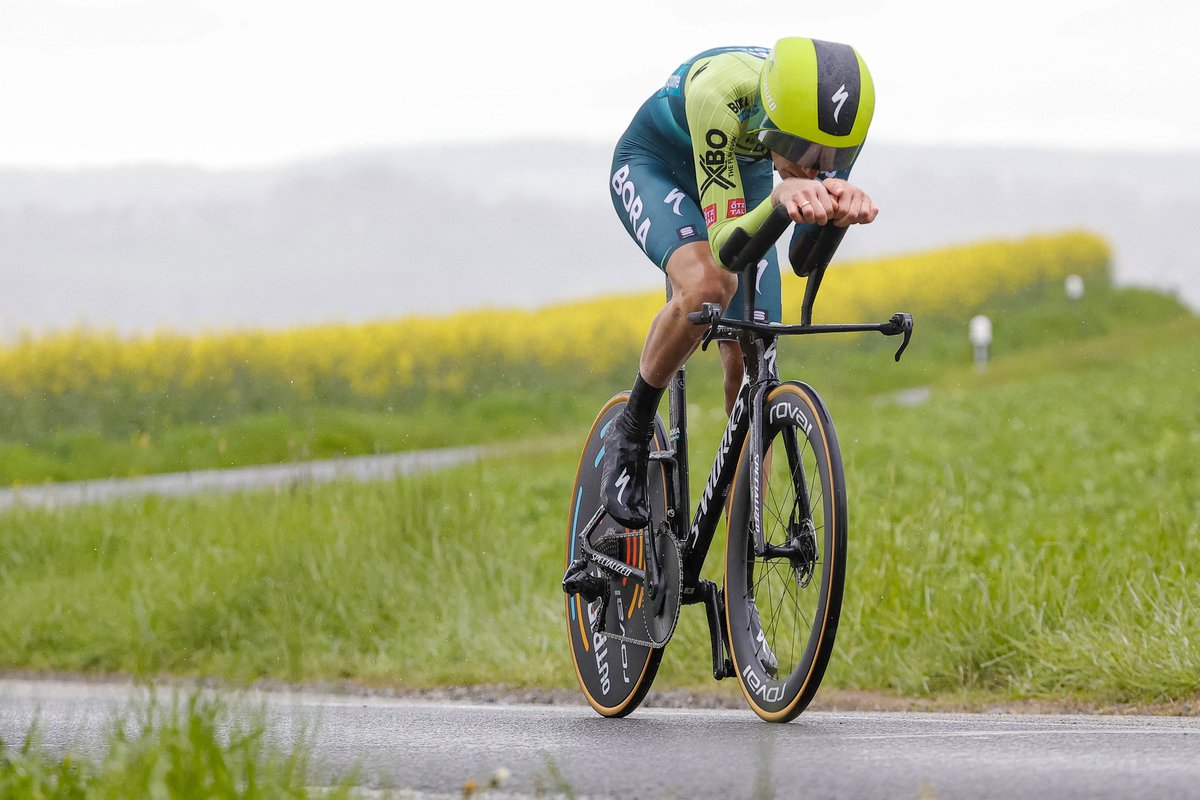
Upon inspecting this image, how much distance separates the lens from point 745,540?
4516mm

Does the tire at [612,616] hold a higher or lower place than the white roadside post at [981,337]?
lower

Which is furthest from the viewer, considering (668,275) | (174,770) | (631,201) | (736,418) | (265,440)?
(265,440)

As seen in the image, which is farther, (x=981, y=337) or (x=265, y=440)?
(x=981, y=337)

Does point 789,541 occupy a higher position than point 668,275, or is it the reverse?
point 668,275

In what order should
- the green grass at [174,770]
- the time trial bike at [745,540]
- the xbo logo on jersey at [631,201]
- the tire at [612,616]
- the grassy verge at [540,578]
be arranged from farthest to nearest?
the grassy verge at [540,578]
the tire at [612,616]
the xbo logo on jersey at [631,201]
the time trial bike at [745,540]
the green grass at [174,770]

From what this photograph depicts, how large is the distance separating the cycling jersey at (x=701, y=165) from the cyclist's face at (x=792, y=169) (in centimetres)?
6

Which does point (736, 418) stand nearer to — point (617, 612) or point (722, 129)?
point (722, 129)

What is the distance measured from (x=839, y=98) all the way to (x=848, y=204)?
339 mm

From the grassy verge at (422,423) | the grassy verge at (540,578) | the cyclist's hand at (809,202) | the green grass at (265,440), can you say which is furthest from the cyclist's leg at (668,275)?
the green grass at (265,440)

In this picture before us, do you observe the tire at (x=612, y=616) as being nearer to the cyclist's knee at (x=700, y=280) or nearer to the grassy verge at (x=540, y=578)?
the cyclist's knee at (x=700, y=280)

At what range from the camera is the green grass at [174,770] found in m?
3.02

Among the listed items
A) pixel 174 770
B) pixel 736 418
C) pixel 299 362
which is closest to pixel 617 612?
pixel 736 418

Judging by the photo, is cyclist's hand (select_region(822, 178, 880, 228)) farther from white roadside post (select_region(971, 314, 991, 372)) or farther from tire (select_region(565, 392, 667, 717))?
white roadside post (select_region(971, 314, 991, 372))

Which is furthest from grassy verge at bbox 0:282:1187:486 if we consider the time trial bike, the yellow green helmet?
the yellow green helmet
